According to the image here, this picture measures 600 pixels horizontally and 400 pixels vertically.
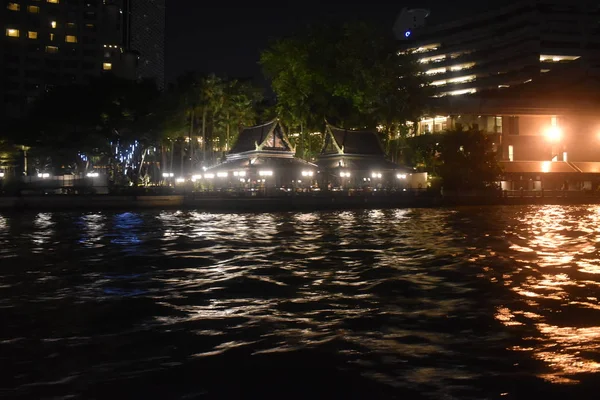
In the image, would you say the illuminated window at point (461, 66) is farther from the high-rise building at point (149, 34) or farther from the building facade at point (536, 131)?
the high-rise building at point (149, 34)

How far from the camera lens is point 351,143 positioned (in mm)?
53156

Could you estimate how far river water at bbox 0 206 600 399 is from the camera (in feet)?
22.4

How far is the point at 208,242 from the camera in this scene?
2267cm

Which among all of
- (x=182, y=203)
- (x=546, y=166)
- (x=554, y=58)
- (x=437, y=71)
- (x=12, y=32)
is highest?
(x=12, y=32)

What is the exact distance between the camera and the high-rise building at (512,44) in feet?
304

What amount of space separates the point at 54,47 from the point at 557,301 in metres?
106

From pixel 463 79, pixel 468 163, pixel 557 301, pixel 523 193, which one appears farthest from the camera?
pixel 463 79

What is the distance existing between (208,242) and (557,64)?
8559 centimetres

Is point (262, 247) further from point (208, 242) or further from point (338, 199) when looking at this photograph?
point (338, 199)

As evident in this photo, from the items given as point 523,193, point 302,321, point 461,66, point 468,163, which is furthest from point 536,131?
point 302,321

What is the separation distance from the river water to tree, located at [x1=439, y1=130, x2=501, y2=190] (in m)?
31.0

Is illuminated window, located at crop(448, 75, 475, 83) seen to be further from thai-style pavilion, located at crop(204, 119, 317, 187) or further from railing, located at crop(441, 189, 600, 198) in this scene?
thai-style pavilion, located at crop(204, 119, 317, 187)

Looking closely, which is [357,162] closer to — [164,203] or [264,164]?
[264,164]

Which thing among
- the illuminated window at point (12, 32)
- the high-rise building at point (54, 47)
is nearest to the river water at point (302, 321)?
the high-rise building at point (54, 47)
